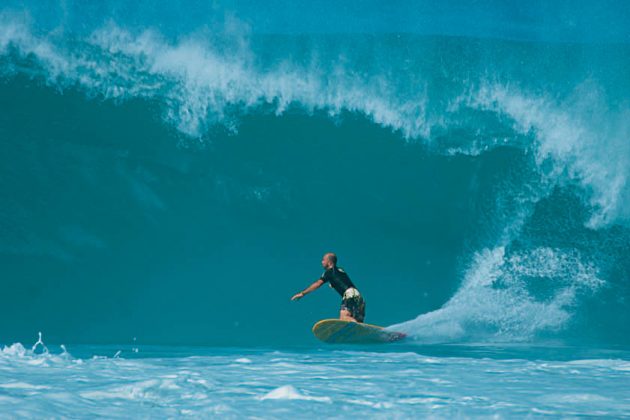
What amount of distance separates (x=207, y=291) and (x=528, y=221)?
4.74 m

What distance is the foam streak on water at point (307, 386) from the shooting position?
3.65m

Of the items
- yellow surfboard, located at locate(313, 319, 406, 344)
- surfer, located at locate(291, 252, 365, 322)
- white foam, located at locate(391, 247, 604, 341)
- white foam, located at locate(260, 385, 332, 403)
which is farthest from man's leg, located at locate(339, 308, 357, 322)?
white foam, located at locate(260, 385, 332, 403)

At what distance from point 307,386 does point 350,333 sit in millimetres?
2936

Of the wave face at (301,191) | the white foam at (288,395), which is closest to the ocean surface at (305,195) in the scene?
the wave face at (301,191)

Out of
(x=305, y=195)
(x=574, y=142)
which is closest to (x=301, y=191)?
(x=305, y=195)

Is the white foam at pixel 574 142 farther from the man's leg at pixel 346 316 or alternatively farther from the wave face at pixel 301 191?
the man's leg at pixel 346 316

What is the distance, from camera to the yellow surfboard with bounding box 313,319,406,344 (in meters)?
7.17

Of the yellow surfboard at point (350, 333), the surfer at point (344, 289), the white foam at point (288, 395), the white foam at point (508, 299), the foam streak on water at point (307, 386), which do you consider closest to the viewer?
the foam streak on water at point (307, 386)

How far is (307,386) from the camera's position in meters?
4.41

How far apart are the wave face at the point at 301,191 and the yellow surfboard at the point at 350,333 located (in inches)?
48.6

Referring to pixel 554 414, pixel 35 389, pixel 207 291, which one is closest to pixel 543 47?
pixel 207 291

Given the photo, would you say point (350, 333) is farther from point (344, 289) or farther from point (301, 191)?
point (301, 191)

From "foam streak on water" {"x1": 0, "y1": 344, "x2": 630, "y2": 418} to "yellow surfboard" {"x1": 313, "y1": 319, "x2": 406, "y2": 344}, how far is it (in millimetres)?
1016

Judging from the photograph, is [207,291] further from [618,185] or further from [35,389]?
[618,185]
